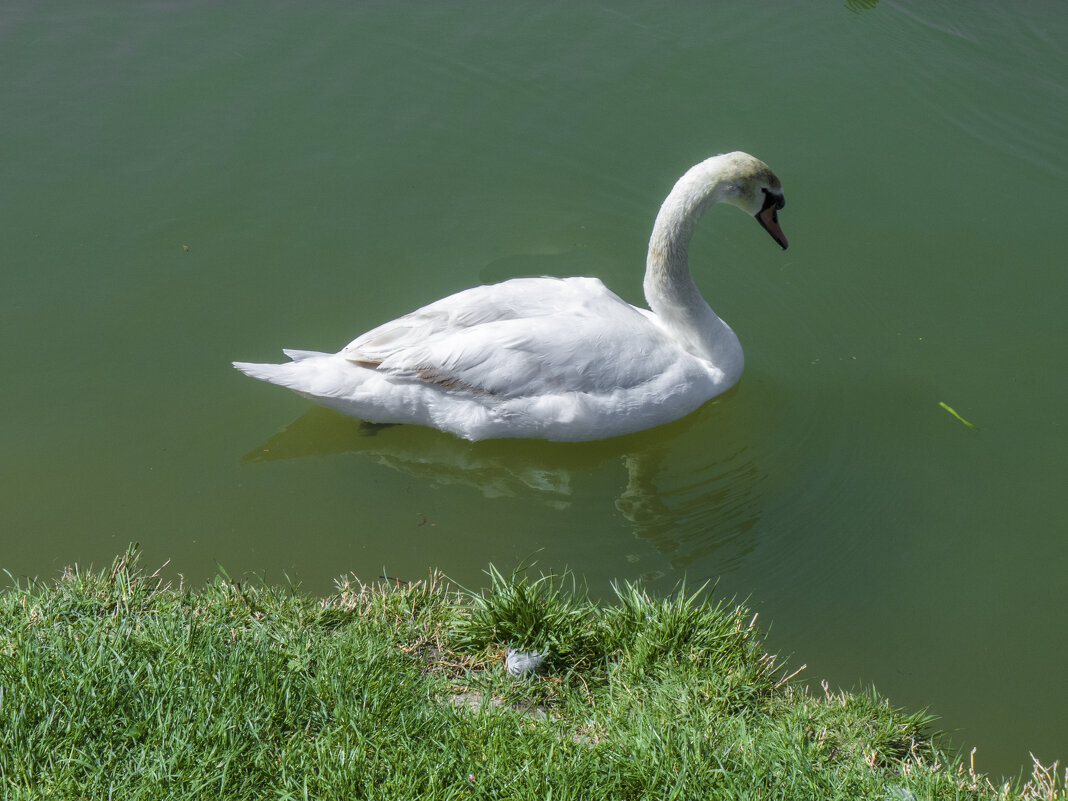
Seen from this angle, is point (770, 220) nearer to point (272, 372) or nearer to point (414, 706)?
point (272, 372)

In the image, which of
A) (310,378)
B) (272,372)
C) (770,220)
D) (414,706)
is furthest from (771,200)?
(414,706)

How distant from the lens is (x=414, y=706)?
3.24m

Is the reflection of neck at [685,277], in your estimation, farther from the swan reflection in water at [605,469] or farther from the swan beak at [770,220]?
the swan reflection in water at [605,469]

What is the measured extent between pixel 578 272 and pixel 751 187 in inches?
52.0

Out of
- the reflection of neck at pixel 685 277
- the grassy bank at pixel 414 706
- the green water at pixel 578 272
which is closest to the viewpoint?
the grassy bank at pixel 414 706

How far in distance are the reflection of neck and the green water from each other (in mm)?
407

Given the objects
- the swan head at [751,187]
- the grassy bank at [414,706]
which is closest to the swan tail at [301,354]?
the grassy bank at [414,706]

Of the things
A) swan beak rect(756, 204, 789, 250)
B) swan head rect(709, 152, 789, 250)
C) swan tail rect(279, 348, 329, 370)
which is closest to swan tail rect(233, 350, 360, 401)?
swan tail rect(279, 348, 329, 370)

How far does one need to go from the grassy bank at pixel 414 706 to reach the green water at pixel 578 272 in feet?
1.85

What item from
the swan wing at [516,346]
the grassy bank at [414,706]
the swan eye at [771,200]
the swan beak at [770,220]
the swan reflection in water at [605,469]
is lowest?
the swan reflection in water at [605,469]

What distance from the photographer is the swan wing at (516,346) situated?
4.74m

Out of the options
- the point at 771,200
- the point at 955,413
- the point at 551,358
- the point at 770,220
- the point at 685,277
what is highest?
the point at 771,200

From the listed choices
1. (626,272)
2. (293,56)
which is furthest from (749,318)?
(293,56)

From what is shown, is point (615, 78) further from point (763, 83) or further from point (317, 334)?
point (317, 334)
